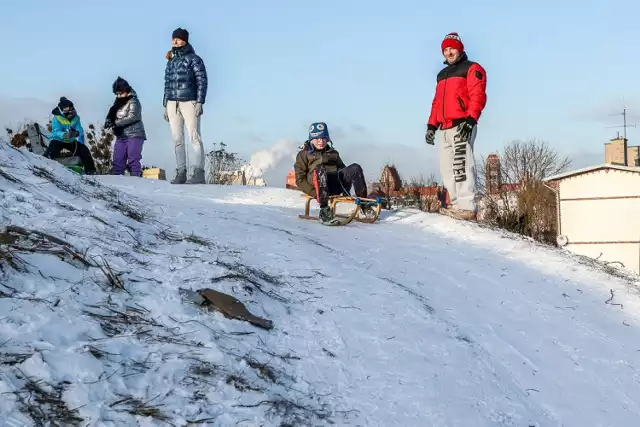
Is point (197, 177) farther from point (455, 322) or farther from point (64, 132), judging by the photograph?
point (455, 322)

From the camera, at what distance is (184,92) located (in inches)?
401

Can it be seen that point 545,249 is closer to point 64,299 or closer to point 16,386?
point 64,299

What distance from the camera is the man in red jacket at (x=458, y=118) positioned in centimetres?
786

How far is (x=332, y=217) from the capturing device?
743 cm

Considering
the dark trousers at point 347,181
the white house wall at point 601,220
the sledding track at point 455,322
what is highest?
the dark trousers at point 347,181

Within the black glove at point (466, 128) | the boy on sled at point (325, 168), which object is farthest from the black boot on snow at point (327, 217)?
the black glove at point (466, 128)

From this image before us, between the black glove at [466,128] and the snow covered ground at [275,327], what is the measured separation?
1803 mm

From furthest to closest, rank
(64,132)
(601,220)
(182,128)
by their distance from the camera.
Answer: (601,220)
(182,128)
(64,132)

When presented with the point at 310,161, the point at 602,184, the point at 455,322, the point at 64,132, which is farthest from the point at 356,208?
the point at 602,184

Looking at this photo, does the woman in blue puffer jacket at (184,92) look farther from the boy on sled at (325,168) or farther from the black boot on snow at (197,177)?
the boy on sled at (325,168)

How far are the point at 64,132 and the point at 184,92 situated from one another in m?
1.91

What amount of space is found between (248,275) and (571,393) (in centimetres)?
198

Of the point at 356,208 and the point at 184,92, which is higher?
the point at 184,92

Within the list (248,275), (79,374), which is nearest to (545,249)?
(248,275)
